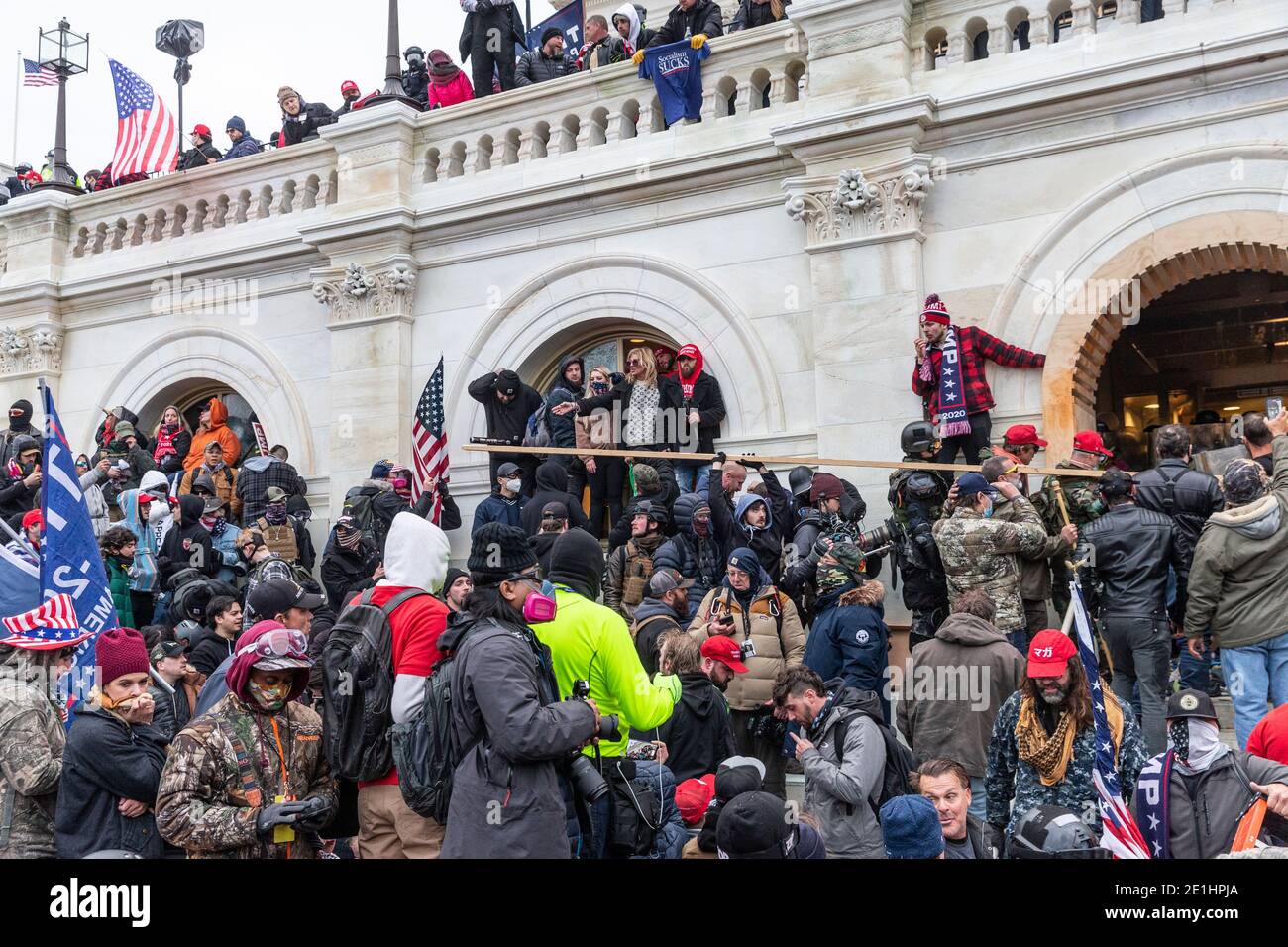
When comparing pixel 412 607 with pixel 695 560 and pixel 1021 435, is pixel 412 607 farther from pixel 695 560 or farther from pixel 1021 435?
pixel 1021 435

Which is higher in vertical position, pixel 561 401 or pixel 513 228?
pixel 513 228

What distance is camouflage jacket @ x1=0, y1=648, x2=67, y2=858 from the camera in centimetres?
597

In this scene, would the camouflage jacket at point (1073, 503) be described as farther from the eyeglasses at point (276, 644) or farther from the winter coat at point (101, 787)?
the winter coat at point (101, 787)

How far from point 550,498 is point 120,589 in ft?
14.4

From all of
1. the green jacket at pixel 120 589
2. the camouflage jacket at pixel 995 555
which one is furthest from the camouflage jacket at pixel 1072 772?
the green jacket at pixel 120 589

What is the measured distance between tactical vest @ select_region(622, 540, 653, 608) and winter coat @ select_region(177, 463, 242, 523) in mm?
5431

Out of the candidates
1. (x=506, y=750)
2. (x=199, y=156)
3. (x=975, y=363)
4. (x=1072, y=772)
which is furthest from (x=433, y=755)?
(x=199, y=156)

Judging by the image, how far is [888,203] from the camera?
12.6 metres

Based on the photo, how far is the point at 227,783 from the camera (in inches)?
215

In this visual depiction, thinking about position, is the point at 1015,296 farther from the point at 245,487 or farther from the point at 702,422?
the point at 245,487

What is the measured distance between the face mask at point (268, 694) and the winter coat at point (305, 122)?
43.9ft

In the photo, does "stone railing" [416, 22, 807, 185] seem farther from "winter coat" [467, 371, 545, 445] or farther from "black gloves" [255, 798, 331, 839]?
"black gloves" [255, 798, 331, 839]
